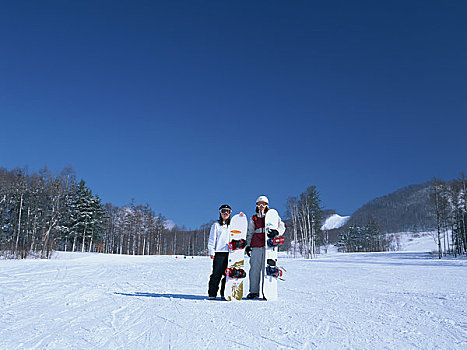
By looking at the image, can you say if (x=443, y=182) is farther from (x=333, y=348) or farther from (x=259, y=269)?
(x=333, y=348)

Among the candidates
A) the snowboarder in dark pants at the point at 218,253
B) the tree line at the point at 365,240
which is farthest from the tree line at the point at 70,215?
the tree line at the point at 365,240

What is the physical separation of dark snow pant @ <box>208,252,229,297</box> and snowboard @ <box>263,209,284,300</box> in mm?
838

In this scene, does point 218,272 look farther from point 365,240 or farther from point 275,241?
point 365,240

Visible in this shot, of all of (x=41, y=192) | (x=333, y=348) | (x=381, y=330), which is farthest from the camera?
(x=41, y=192)

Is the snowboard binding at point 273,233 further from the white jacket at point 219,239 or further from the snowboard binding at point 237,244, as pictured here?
the white jacket at point 219,239

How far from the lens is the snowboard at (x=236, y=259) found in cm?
610

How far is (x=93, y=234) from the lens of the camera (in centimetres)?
4762

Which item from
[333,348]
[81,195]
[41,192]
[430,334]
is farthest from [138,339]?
[81,195]

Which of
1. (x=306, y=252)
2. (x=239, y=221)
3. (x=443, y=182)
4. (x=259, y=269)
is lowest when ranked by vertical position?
(x=306, y=252)

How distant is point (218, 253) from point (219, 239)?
0.95 feet

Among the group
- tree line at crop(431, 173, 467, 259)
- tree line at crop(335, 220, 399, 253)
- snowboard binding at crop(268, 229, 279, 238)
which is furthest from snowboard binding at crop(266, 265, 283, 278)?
tree line at crop(335, 220, 399, 253)

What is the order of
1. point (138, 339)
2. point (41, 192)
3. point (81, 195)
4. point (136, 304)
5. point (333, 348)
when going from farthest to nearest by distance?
point (81, 195) < point (41, 192) < point (136, 304) < point (138, 339) < point (333, 348)

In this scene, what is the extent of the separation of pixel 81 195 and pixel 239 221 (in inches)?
1768

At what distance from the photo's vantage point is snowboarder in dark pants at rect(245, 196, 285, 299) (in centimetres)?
643
